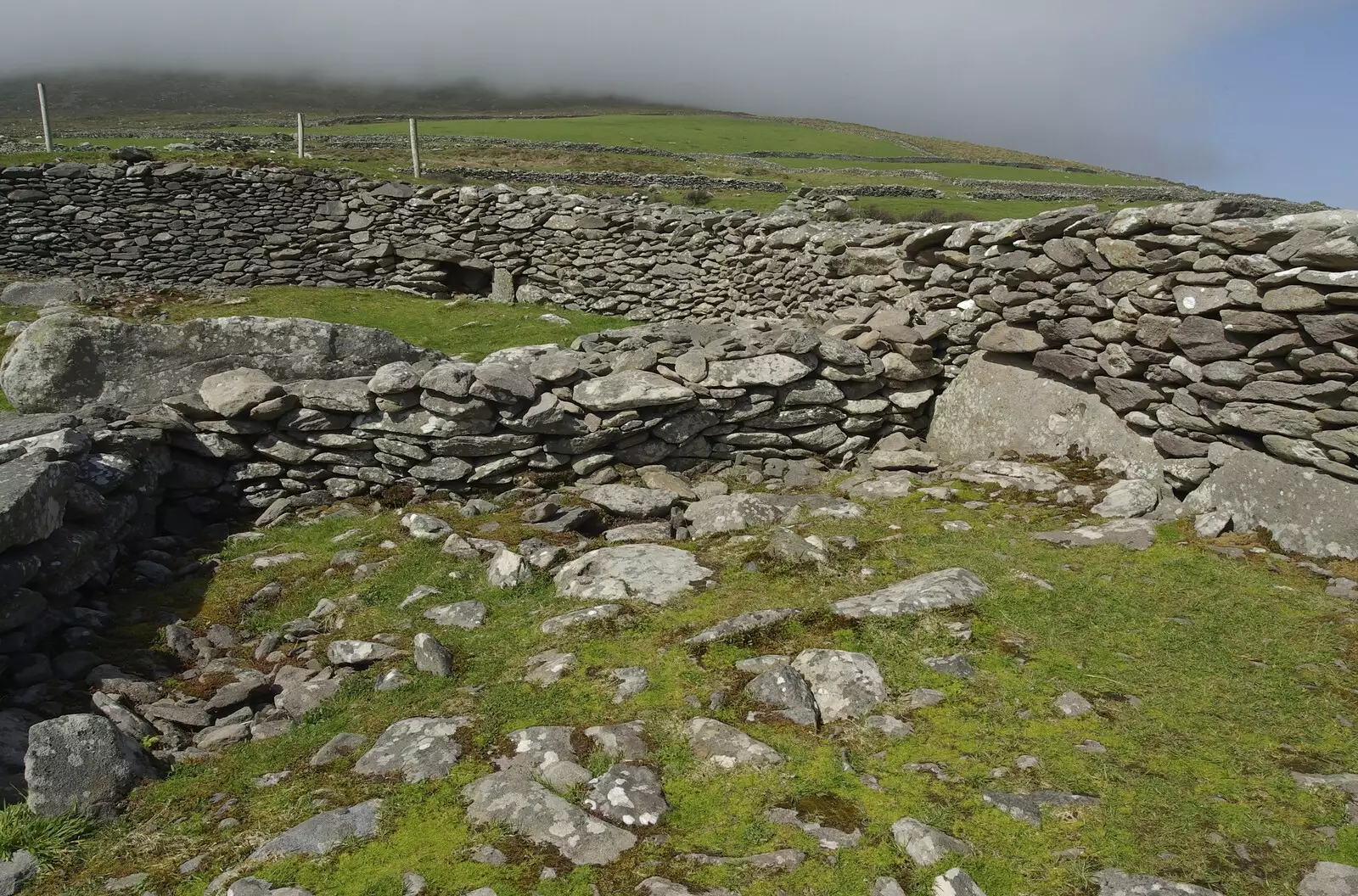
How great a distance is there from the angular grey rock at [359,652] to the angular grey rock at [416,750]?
1.10m

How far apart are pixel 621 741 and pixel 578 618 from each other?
1.78 metres

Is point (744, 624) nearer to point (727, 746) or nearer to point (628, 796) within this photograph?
point (727, 746)

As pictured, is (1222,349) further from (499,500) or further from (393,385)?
(393,385)

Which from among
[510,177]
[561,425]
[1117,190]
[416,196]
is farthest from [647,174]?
[561,425]

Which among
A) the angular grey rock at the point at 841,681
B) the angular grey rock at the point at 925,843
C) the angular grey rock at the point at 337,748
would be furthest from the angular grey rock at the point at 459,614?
the angular grey rock at the point at 925,843

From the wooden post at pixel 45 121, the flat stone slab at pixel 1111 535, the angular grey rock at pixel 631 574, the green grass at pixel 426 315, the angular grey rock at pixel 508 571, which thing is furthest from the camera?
the wooden post at pixel 45 121

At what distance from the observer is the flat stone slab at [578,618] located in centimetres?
677

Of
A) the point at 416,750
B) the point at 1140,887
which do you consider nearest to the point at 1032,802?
the point at 1140,887

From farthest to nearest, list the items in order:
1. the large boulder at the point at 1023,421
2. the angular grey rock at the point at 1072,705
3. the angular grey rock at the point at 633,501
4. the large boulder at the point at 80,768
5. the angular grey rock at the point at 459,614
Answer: the large boulder at the point at 1023,421
the angular grey rock at the point at 633,501
the angular grey rock at the point at 459,614
the angular grey rock at the point at 1072,705
the large boulder at the point at 80,768

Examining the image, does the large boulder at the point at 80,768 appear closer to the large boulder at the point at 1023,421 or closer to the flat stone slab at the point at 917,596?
the flat stone slab at the point at 917,596

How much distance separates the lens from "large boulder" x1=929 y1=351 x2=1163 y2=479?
9.84 m

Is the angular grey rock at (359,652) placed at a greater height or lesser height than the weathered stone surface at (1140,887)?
lesser

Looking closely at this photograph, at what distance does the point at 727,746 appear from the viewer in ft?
16.6

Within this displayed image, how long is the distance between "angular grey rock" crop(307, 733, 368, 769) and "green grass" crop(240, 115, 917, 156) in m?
67.8
